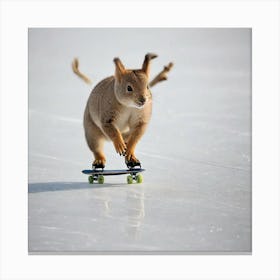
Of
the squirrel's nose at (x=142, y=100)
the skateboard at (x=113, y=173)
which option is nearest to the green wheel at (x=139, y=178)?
the skateboard at (x=113, y=173)

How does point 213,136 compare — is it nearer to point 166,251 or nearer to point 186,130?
point 186,130

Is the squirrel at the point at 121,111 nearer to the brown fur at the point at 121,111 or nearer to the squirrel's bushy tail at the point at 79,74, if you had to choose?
the brown fur at the point at 121,111

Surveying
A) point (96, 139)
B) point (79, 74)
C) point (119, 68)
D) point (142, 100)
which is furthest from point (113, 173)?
point (79, 74)

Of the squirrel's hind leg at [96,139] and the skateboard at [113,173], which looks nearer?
the skateboard at [113,173]

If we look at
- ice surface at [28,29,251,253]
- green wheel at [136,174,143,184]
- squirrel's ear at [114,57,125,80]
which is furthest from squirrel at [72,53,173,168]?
ice surface at [28,29,251,253]

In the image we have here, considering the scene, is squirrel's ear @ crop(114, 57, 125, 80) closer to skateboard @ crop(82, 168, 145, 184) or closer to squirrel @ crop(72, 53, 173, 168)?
squirrel @ crop(72, 53, 173, 168)

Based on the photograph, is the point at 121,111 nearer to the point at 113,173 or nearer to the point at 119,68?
the point at 119,68
